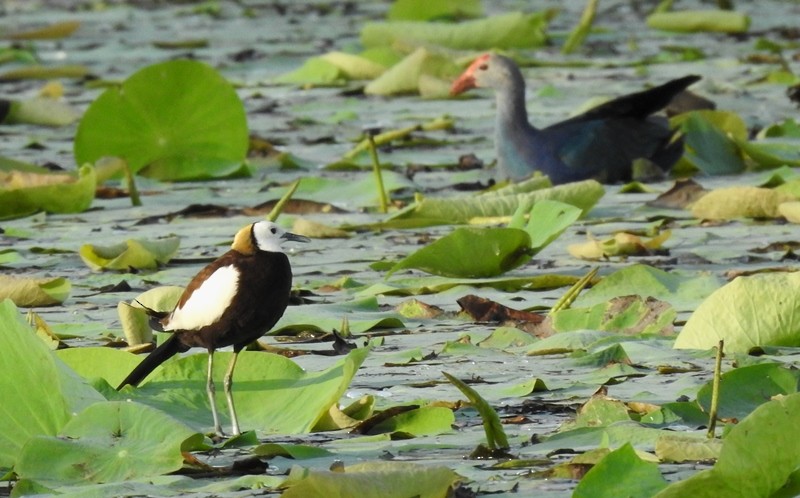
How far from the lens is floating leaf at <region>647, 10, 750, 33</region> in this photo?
9797 millimetres

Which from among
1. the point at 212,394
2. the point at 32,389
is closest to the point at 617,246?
the point at 212,394

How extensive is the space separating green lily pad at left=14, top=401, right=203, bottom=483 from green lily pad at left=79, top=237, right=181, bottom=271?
69.5 inches

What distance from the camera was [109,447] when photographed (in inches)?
95.3

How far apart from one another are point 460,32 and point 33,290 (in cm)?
533

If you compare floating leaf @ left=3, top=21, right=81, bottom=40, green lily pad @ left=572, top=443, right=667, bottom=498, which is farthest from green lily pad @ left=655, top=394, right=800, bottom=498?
floating leaf @ left=3, top=21, right=81, bottom=40

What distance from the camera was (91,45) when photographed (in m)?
10.5

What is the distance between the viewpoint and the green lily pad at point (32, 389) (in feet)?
8.23

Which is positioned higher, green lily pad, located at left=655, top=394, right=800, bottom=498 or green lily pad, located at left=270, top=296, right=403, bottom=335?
green lily pad, located at left=655, top=394, right=800, bottom=498

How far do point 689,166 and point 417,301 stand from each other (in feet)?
8.10

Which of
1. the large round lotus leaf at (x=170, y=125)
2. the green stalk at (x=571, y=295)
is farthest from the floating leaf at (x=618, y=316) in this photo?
the large round lotus leaf at (x=170, y=125)

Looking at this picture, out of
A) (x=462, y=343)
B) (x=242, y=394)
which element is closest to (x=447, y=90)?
(x=462, y=343)

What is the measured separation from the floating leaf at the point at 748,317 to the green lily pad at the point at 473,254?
85 centimetres

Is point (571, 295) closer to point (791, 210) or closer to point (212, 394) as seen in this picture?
point (212, 394)

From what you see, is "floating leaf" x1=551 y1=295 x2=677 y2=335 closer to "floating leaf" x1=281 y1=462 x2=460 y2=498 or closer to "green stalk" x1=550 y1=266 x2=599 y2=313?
"green stalk" x1=550 y1=266 x2=599 y2=313
